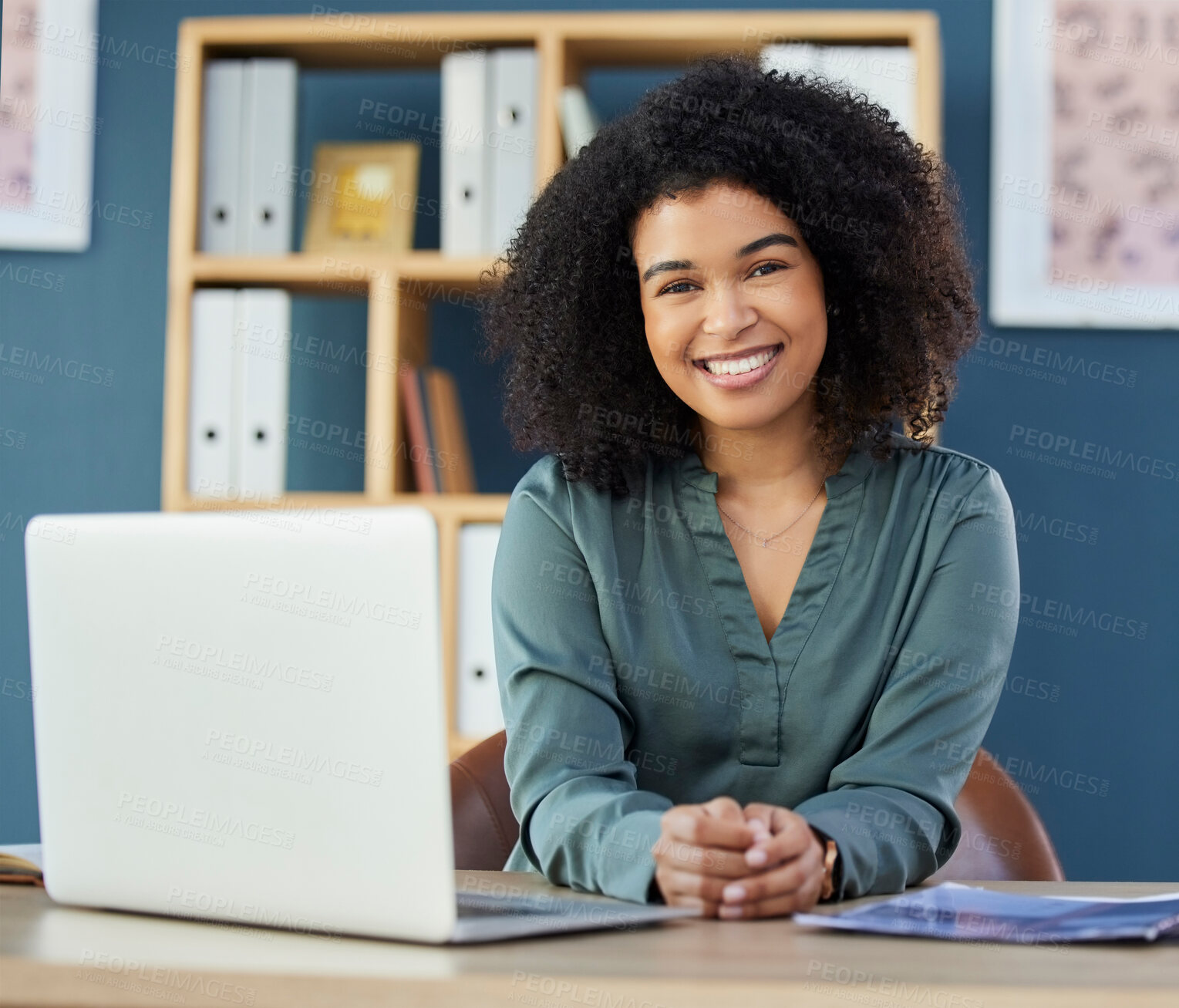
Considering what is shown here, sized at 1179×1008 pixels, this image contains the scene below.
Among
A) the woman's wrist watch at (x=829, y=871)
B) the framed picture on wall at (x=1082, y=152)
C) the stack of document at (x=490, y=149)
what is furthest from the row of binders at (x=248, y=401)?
the woman's wrist watch at (x=829, y=871)

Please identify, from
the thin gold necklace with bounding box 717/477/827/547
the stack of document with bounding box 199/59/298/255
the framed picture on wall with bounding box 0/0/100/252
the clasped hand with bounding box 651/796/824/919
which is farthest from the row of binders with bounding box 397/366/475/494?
the clasped hand with bounding box 651/796/824/919

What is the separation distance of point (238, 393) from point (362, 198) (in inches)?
17.3

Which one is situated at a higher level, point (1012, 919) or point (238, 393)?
point (238, 393)

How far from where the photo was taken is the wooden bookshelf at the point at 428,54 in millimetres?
2291

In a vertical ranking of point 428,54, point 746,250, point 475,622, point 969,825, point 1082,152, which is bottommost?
point 969,825

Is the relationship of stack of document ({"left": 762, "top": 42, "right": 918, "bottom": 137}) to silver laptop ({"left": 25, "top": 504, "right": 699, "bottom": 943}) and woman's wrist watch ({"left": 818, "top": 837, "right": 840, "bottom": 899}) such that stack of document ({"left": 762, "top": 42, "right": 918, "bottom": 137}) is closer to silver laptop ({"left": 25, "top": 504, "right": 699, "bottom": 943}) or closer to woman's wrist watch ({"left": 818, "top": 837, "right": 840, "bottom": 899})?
woman's wrist watch ({"left": 818, "top": 837, "right": 840, "bottom": 899})

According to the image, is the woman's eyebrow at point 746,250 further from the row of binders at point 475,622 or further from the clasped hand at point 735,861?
the row of binders at point 475,622

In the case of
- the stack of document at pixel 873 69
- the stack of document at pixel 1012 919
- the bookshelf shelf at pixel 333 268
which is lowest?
the stack of document at pixel 1012 919

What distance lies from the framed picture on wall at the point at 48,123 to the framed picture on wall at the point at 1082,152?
1.86 m

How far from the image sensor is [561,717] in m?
1.19

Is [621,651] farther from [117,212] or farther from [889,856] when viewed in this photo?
[117,212]

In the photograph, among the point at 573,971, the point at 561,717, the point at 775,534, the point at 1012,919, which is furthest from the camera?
the point at 775,534

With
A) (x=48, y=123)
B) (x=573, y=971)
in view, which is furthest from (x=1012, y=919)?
(x=48, y=123)

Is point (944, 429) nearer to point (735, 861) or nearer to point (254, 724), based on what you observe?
point (735, 861)
